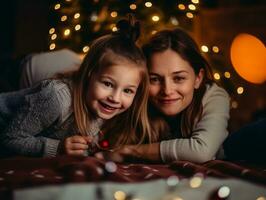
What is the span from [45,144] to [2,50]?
2.52 metres

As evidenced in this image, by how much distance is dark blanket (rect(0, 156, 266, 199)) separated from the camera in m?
0.97

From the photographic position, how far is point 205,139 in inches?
53.2

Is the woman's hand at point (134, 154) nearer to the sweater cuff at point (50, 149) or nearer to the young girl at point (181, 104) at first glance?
the young girl at point (181, 104)

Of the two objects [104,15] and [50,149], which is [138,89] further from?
[104,15]

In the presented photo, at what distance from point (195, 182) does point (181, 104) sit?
0.51m

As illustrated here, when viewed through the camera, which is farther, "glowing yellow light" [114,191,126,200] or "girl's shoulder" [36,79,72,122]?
"girl's shoulder" [36,79,72,122]

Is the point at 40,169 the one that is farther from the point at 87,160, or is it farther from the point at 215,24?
the point at 215,24

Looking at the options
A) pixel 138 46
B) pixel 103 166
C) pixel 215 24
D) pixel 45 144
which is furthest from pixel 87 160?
pixel 215 24

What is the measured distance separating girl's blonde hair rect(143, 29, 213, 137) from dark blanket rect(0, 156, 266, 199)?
295mm

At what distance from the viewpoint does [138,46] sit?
1452 mm

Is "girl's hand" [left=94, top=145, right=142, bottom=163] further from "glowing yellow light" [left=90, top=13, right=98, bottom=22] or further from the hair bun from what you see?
"glowing yellow light" [left=90, top=13, right=98, bottom=22]

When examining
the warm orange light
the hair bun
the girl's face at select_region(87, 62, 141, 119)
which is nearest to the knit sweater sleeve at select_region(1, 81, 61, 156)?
the girl's face at select_region(87, 62, 141, 119)

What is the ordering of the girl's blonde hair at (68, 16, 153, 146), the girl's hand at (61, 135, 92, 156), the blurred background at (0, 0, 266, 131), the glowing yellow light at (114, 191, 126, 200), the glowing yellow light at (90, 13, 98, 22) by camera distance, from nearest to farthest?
the glowing yellow light at (114, 191, 126, 200) → the girl's hand at (61, 135, 92, 156) → the girl's blonde hair at (68, 16, 153, 146) → the blurred background at (0, 0, 266, 131) → the glowing yellow light at (90, 13, 98, 22)

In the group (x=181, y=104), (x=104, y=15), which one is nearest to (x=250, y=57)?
(x=181, y=104)
